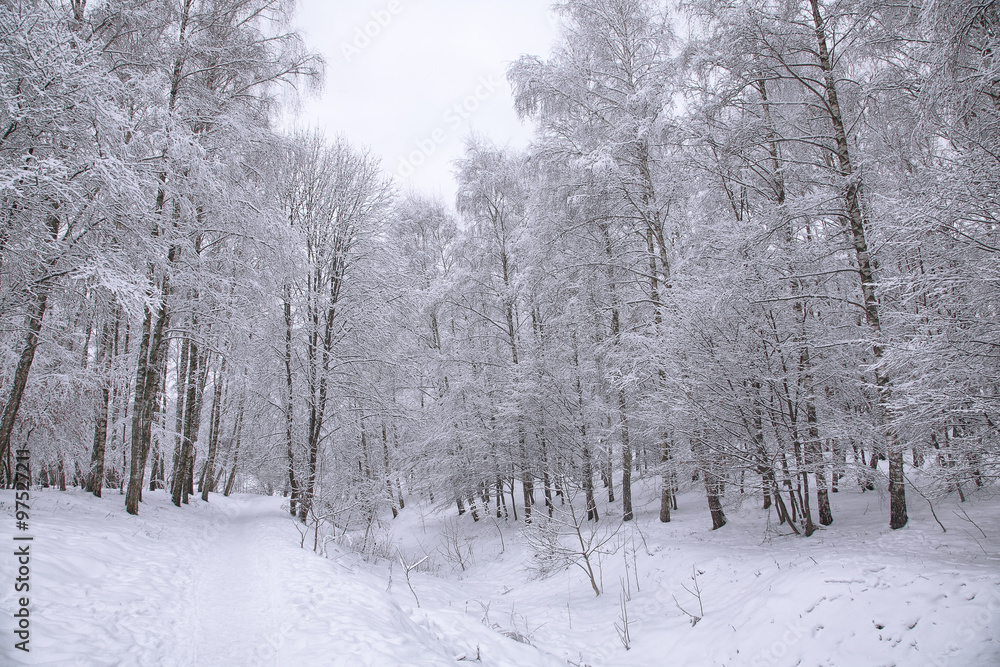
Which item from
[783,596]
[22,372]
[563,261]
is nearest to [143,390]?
[22,372]

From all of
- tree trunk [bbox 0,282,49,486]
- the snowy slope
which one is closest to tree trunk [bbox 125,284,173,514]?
tree trunk [bbox 0,282,49,486]

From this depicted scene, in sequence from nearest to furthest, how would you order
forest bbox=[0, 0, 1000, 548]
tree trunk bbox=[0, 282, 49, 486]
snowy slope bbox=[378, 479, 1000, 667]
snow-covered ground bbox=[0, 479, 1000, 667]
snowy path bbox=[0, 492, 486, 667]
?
1. snowy path bbox=[0, 492, 486, 667]
2. snow-covered ground bbox=[0, 479, 1000, 667]
3. snowy slope bbox=[378, 479, 1000, 667]
4. forest bbox=[0, 0, 1000, 548]
5. tree trunk bbox=[0, 282, 49, 486]

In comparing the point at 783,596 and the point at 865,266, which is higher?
the point at 865,266

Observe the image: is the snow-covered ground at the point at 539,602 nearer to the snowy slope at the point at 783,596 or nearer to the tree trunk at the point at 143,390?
the snowy slope at the point at 783,596

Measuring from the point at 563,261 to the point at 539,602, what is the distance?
7.39 metres

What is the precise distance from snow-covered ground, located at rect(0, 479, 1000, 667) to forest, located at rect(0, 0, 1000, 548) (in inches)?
33.7

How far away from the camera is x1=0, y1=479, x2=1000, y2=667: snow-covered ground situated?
3.58 meters

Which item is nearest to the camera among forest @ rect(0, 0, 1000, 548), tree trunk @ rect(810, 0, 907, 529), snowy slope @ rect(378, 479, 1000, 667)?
snowy slope @ rect(378, 479, 1000, 667)

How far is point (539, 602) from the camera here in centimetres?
760

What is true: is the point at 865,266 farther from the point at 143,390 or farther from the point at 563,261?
the point at 143,390

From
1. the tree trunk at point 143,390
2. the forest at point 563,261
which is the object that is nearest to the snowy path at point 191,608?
the tree trunk at point 143,390

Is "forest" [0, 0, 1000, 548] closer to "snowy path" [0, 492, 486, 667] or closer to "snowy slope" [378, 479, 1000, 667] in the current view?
"snowy slope" [378, 479, 1000, 667]

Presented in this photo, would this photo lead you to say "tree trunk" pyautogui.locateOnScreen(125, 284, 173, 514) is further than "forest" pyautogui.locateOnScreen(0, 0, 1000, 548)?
Yes

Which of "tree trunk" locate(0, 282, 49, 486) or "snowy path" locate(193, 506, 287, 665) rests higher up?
"tree trunk" locate(0, 282, 49, 486)
